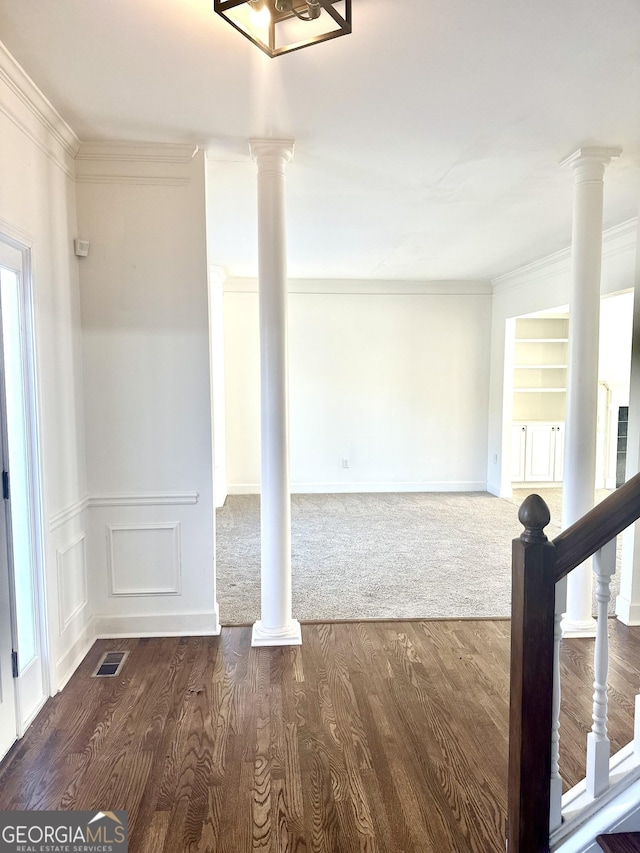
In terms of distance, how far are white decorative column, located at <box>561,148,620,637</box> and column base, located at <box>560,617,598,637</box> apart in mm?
372

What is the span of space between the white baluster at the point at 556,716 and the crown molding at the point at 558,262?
3.29 m

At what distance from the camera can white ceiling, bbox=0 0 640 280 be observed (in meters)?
1.76

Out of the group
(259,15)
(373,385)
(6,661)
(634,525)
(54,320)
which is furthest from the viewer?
(373,385)

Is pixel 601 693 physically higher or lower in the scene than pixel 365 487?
higher

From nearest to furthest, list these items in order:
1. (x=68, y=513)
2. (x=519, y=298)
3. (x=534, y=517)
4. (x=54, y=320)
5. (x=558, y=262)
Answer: (x=534, y=517) → (x=54, y=320) → (x=68, y=513) → (x=558, y=262) → (x=519, y=298)

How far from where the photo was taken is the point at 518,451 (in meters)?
6.96

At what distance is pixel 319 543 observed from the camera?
15.5 ft

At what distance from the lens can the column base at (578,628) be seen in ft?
9.72

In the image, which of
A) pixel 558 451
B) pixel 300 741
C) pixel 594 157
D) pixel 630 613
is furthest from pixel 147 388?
pixel 558 451

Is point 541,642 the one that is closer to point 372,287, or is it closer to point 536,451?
point 372,287

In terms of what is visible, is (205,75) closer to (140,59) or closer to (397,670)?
(140,59)

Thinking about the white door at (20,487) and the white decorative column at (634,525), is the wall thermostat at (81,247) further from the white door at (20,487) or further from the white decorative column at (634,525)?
the white decorative column at (634,525)

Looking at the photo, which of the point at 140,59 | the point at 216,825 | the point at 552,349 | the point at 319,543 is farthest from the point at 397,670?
the point at 552,349

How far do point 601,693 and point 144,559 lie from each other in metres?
2.39
